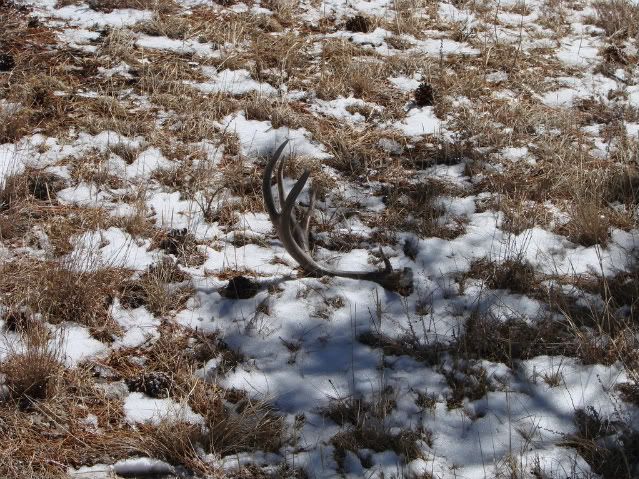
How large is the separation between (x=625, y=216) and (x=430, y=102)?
194cm

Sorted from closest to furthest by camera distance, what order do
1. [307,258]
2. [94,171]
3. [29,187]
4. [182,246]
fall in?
1. [307,258]
2. [182,246]
3. [29,187]
4. [94,171]

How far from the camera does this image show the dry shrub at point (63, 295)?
337 cm

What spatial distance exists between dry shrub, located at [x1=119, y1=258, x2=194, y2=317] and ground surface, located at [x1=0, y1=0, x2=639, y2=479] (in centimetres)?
2

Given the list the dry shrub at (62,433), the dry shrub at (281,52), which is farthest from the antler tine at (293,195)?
the dry shrub at (281,52)

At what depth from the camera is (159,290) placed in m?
3.53

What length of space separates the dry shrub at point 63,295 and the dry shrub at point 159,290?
0.45ft

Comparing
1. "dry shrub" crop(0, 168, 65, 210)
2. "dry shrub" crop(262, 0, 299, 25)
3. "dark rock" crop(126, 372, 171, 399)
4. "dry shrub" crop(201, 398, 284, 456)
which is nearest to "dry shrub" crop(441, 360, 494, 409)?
"dry shrub" crop(201, 398, 284, 456)

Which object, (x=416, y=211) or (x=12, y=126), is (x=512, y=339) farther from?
(x=12, y=126)

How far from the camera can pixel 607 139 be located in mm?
5172

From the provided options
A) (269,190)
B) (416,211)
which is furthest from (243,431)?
(416,211)

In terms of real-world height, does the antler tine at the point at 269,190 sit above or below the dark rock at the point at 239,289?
above

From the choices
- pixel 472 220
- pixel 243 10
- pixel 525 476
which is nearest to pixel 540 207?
pixel 472 220

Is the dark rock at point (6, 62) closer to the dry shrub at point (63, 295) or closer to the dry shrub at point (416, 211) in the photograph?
the dry shrub at point (63, 295)

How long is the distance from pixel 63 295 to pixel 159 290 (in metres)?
0.47
